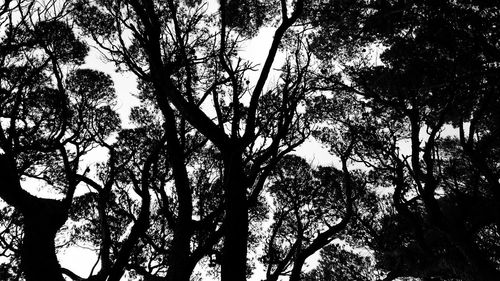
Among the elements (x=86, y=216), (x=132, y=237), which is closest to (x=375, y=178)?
(x=132, y=237)

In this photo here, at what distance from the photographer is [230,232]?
431 centimetres

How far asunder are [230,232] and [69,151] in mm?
10227

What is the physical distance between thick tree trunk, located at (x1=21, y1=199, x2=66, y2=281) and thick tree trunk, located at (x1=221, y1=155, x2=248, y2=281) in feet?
9.09

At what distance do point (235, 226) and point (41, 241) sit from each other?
3325 mm

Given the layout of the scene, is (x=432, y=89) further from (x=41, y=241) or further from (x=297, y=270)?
(x=41, y=241)

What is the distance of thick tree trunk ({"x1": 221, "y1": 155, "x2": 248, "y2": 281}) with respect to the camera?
13.4 feet

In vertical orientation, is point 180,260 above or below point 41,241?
below

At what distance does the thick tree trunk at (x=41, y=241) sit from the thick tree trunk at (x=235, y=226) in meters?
2.77

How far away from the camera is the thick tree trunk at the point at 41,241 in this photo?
15.8 feet

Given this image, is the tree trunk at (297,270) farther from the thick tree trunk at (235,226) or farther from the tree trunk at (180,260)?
the thick tree trunk at (235,226)

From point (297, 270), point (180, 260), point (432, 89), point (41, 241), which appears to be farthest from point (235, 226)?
point (432, 89)

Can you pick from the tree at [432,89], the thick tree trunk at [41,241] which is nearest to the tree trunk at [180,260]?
the thick tree trunk at [41,241]

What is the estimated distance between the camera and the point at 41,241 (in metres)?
5.11

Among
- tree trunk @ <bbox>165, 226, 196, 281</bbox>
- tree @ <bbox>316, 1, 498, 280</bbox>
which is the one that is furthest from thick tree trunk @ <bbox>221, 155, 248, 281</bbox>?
tree @ <bbox>316, 1, 498, 280</bbox>
